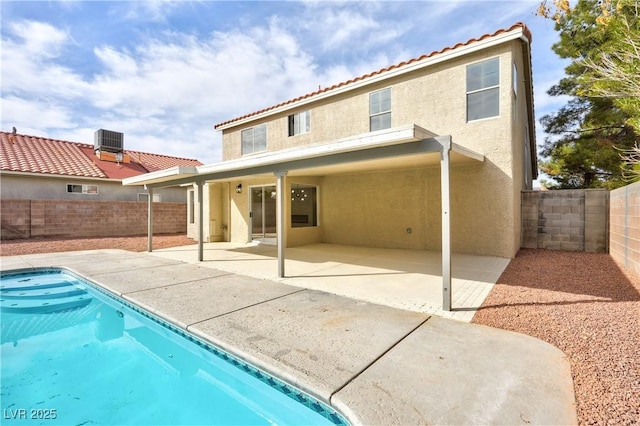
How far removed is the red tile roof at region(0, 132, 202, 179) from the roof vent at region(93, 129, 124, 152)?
0.75 metres

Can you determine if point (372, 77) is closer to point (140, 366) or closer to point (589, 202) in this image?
point (589, 202)

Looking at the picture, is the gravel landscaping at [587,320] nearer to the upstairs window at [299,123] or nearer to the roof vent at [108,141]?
the upstairs window at [299,123]

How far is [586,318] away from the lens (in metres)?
4.35

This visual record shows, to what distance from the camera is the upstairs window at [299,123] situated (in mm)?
13984

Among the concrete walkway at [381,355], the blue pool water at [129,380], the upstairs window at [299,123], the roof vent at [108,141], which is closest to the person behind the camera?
the concrete walkway at [381,355]

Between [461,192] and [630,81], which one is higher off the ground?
[630,81]

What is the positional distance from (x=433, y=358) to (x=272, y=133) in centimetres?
1374

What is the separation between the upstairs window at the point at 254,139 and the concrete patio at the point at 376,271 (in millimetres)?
6151

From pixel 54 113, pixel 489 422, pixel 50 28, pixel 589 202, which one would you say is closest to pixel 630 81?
pixel 589 202

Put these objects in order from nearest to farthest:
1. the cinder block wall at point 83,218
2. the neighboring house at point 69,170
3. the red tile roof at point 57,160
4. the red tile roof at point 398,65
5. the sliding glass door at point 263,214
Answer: the red tile roof at point 398,65 → the sliding glass door at point 263,214 → the cinder block wall at point 83,218 → the neighboring house at point 69,170 → the red tile roof at point 57,160

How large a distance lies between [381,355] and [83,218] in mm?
18520

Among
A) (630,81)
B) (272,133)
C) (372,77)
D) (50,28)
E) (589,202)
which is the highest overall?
(50,28)

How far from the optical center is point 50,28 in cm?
955

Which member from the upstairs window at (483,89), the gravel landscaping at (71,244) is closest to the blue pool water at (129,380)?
the gravel landscaping at (71,244)
